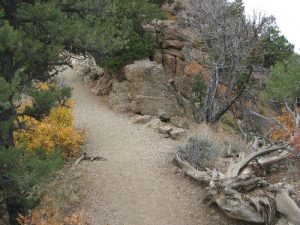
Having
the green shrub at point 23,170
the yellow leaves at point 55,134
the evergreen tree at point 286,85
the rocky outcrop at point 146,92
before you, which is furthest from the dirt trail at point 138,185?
the evergreen tree at point 286,85

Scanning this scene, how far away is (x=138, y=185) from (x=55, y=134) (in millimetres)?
3040

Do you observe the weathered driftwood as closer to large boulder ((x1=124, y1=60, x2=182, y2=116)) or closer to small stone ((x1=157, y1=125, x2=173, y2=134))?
small stone ((x1=157, y1=125, x2=173, y2=134))

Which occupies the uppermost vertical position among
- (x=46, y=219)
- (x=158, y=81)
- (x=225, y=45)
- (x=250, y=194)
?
(x=225, y=45)

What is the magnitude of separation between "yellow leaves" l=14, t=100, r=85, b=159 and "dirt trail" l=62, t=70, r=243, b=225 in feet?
2.44

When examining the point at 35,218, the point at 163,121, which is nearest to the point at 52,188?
the point at 35,218

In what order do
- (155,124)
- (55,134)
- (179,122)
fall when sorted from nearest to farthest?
1. (55,134)
2. (155,124)
3. (179,122)

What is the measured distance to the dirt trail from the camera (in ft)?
32.5

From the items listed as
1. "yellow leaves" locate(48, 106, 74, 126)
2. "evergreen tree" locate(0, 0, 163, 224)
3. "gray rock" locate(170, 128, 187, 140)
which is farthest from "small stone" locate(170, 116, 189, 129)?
"evergreen tree" locate(0, 0, 163, 224)

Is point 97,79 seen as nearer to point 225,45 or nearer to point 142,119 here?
point 142,119

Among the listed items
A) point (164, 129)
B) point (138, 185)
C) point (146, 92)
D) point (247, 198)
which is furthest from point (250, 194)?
point (146, 92)

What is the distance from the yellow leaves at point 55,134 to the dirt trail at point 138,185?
0.74 metres

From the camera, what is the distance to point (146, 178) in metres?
11.6

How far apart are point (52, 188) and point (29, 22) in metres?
4.23

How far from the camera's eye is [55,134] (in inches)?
498
